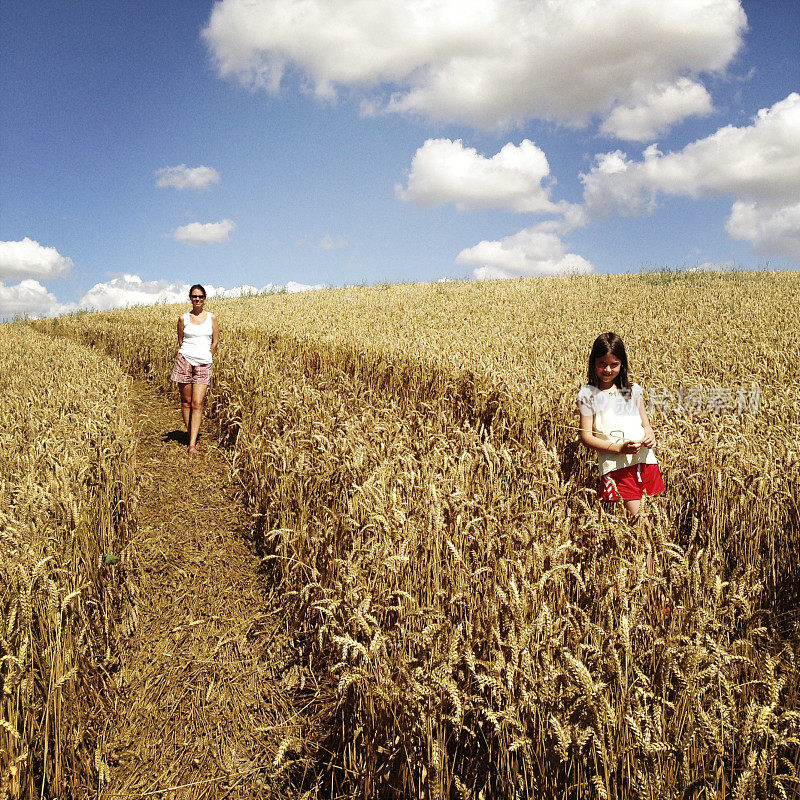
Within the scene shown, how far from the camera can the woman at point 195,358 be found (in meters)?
7.41

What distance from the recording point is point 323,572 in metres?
3.68

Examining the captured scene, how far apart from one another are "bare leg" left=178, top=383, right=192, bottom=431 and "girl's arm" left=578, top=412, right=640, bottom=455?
5670mm

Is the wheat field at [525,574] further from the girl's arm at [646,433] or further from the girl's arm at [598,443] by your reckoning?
the girl's arm at [646,433]

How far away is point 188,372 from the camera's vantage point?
295 inches

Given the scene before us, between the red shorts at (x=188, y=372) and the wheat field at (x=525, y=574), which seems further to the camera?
the red shorts at (x=188, y=372)

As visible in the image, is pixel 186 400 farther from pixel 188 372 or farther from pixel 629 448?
pixel 629 448

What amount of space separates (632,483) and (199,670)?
3074mm

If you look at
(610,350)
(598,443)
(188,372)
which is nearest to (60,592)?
(598,443)

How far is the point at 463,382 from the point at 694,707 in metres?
5.02

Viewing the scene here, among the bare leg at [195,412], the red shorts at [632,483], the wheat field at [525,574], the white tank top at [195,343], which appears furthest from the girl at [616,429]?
the white tank top at [195,343]

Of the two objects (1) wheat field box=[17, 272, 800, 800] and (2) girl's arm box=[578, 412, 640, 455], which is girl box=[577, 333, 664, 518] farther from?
(1) wheat field box=[17, 272, 800, 800]

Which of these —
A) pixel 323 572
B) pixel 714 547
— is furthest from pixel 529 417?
pixel 323 572

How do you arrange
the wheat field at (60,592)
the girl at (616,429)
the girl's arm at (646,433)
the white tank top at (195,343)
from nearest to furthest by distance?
the wheat field at (60,592) < the girl's arm at (646,433) < the girl at (616,429) < the white tank top at (195,343)

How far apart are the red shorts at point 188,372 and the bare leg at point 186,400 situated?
0.49ft
